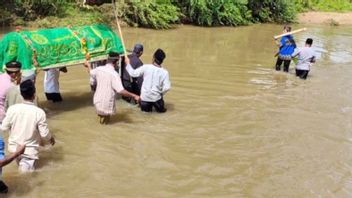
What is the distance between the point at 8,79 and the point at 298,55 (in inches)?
328

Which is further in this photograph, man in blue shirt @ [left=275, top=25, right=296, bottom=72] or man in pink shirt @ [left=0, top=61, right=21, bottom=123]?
man in blue shirt @ [left=275, top=25, right=296, bottom=72]

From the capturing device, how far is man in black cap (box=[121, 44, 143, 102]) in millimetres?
9273

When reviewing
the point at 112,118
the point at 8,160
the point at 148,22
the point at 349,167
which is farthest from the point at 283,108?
the point at 148,22

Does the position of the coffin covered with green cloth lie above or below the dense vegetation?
above

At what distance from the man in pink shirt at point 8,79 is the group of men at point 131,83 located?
1.81 meters

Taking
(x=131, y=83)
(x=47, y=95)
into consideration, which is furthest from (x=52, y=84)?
(x=131, y=83)

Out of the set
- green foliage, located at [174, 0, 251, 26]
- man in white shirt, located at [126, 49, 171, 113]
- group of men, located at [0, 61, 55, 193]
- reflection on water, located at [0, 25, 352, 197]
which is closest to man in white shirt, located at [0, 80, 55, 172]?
group of men, located at [0, 61, 55, 193]

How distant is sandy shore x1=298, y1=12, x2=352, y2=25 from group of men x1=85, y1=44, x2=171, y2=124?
1876 centimetres

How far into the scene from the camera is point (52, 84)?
30.5ft

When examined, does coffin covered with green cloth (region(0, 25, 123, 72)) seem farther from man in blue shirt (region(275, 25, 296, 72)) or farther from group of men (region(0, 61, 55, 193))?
man in blue shirt (region(275, 25, 296, 72))

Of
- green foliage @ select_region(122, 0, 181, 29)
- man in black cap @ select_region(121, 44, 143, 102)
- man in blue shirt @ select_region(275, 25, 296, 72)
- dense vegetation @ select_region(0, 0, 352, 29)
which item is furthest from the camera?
green foliage @ select_region(122, 0, 181, 29)

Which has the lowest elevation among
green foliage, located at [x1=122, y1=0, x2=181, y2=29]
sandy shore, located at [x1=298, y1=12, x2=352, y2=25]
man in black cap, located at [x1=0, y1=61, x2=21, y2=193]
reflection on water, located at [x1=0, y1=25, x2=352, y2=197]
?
reflection on water, located at [x1=0, y1=25, x2=352, y2=197]

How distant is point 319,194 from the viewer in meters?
6.32

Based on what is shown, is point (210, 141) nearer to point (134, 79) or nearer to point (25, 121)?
point (134, 79)
